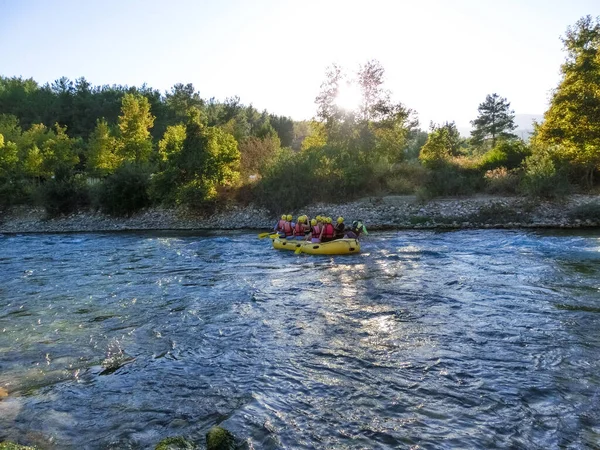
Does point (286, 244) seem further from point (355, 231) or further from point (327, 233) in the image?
point (355, 231)

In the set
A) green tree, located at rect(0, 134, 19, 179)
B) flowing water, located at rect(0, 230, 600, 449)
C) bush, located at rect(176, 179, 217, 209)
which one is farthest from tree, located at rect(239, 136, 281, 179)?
green tree, located at rect(0, 134, 19, 179)

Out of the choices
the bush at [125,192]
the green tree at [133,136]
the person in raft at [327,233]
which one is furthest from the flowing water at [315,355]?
the green tree at [133,136]

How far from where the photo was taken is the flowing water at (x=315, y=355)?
5.32 metres

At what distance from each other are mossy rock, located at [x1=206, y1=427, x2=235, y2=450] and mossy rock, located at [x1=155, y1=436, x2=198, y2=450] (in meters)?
0.17

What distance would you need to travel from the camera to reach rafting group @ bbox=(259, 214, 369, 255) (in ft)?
53.0

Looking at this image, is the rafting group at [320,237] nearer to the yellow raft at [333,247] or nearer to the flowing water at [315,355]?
the yellow raft at [333,247]

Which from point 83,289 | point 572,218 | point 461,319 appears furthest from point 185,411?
point 572,218

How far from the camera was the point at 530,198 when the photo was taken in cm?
2267

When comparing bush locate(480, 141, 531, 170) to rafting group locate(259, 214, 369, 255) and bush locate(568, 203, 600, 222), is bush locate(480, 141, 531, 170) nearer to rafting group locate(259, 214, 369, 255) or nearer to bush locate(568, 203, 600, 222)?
bush locate(568, 203, 600, 222)

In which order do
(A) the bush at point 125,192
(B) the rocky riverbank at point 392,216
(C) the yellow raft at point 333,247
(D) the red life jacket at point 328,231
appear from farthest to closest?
(A) the bush at point 125,192
(B) the rocky riverbank at point 392,216
(D) the red life jacket at point 328,231
(C) the yellow raft at point 333,247

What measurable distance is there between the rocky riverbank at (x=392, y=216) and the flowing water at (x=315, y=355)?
7.02 meters

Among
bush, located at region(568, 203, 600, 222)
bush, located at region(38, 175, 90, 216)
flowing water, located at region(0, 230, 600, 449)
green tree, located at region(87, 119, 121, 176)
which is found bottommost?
flowing water, located at region(0, 230, 600, 449)

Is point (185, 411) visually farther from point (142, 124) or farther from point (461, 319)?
point (142, 124)

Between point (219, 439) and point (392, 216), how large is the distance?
20.1 meters
